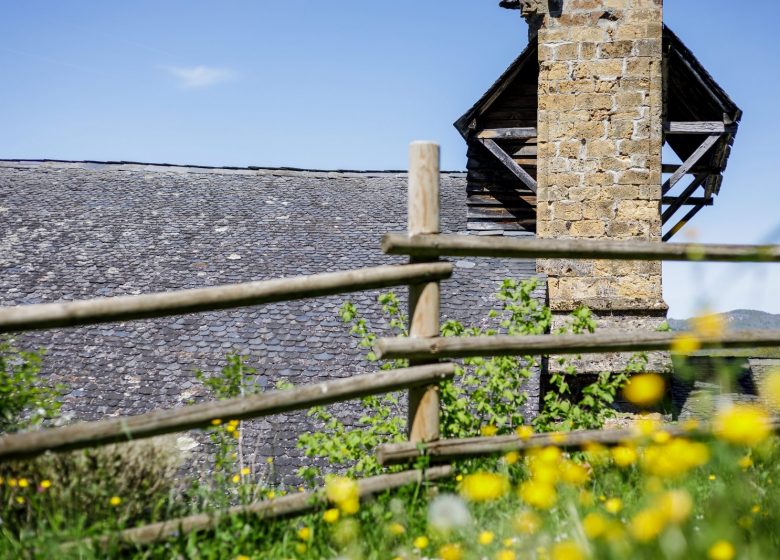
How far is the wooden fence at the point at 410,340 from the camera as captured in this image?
2633 millimetres

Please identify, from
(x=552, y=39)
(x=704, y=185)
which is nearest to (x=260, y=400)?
(x=552, y=39)

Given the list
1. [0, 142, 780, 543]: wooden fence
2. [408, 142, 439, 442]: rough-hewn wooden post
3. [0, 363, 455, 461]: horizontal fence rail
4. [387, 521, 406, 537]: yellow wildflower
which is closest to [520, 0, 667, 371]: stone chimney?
Result: [0, 142, 780, 543]: wooden fence

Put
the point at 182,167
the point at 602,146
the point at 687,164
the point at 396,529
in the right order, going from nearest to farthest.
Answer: the point at 396,529
the point at 602,146
the point at 687,164
the point at 182,167

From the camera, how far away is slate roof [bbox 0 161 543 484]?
350 inches

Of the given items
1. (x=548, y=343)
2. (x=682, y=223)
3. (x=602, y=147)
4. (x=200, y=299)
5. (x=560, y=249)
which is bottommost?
(x=548, y=343)

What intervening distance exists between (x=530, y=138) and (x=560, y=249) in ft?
25.2

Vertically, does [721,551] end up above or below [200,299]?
below

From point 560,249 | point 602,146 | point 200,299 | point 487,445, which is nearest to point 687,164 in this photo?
point 602,146

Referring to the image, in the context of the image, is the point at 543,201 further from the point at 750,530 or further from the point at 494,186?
the point at 750,530

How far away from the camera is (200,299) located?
9.27 feet

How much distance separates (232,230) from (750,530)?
34.6 feet

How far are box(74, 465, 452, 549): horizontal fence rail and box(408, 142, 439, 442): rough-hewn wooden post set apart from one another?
170 millimetres

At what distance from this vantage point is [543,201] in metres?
8.10

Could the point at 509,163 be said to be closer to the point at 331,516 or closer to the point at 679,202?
the point at 679,202
